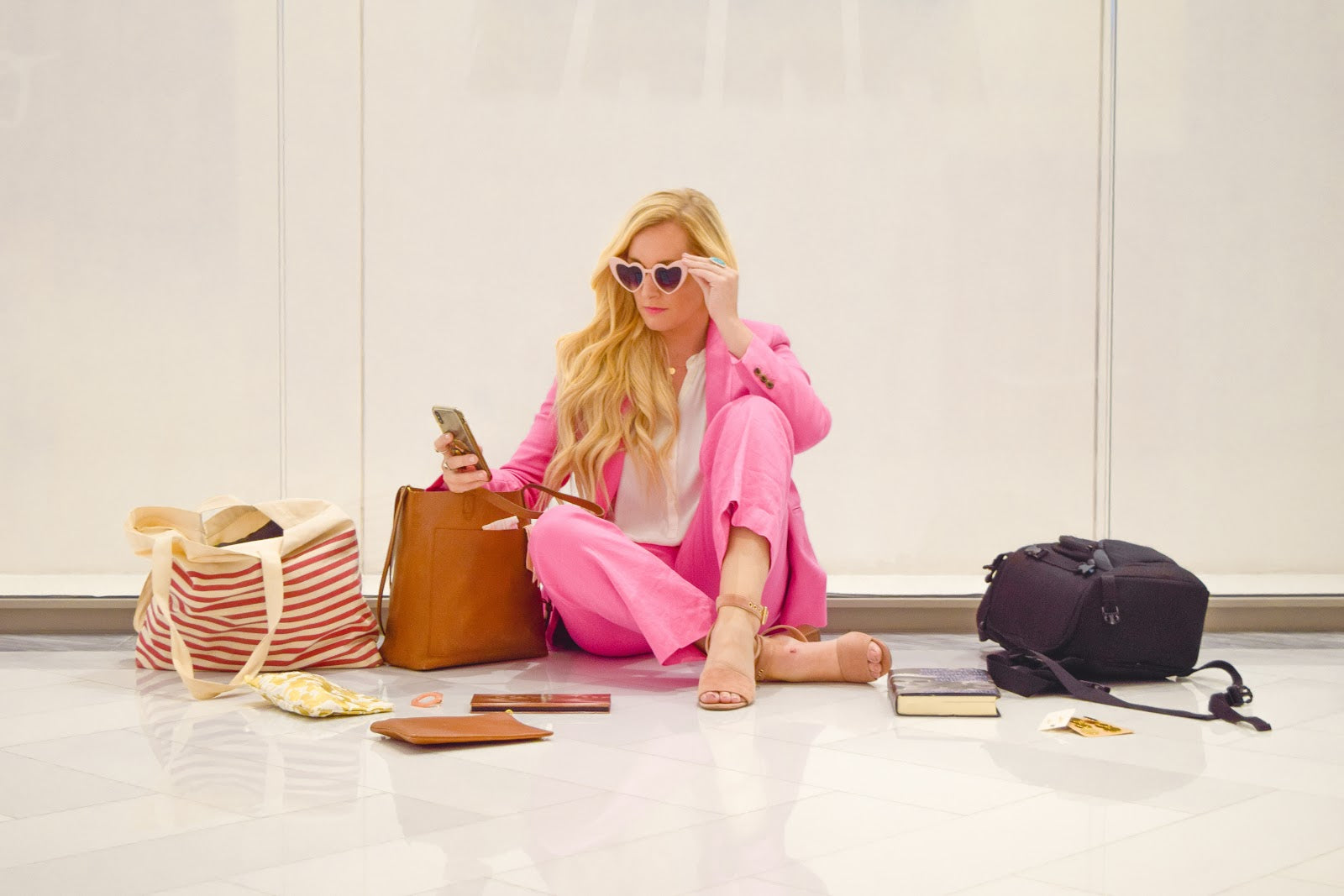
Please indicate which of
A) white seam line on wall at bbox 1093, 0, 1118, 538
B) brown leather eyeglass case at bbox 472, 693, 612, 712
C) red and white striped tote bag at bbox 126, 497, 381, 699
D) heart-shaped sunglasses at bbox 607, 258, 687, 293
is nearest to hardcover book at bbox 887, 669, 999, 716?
brown leather eyeglass case at bbox 472, 693, 612, 712

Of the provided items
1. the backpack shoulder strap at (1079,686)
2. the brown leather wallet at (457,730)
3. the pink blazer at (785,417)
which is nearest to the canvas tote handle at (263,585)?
the pink blazer at (785,417)

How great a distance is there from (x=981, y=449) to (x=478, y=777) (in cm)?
209

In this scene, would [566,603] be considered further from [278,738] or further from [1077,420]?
[1077,420]

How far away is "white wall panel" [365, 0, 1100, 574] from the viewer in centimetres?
345

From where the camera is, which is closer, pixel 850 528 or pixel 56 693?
pixel 56 693

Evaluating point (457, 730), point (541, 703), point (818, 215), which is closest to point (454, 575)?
point (541, 703)

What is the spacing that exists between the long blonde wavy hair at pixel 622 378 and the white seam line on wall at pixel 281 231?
93 centimetres

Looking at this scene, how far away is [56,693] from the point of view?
2521mm

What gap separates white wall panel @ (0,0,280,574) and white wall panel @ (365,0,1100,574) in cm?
31

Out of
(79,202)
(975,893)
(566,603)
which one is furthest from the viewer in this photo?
(79,202)

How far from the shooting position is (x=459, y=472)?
270 cm

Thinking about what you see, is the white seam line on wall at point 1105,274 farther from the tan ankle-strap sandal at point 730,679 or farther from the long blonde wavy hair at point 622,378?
the tan ankle-strap sandal at point 730,679

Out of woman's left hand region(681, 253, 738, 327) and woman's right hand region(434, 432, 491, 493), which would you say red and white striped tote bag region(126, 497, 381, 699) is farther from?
woman's left hand region(681, 253, 738, 327)

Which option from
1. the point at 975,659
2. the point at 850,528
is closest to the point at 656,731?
the point at 975,659
